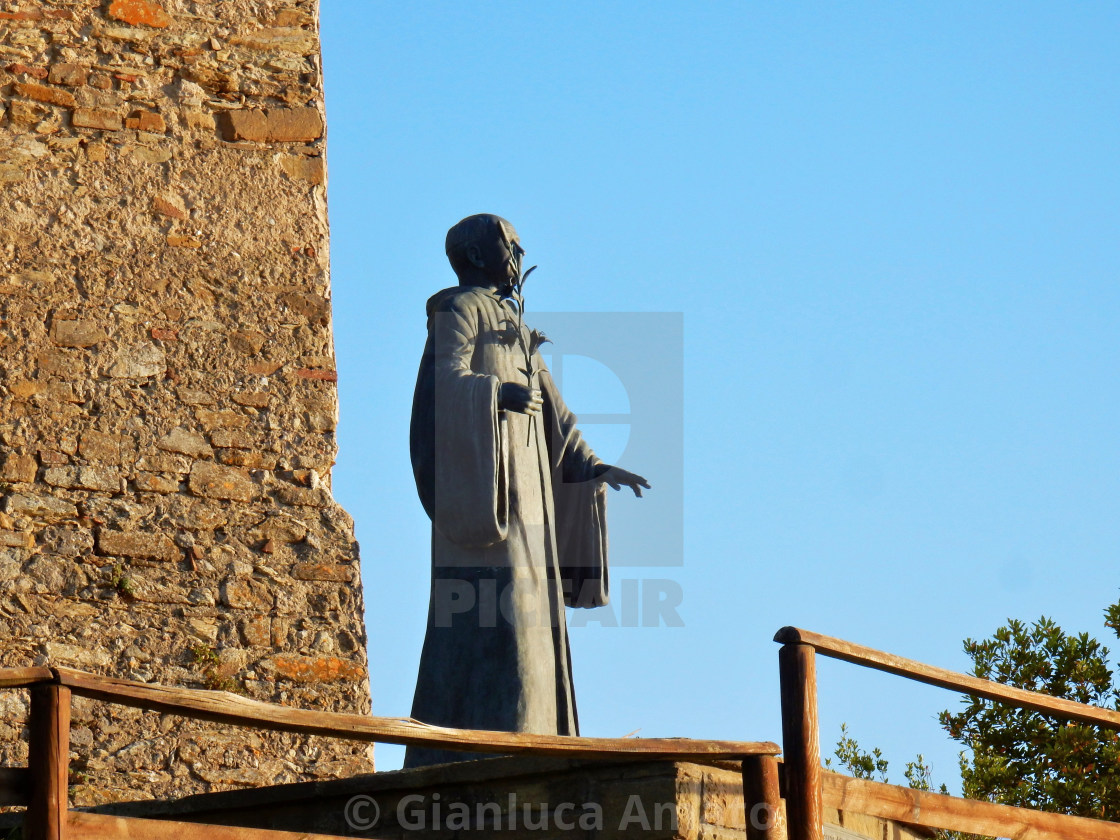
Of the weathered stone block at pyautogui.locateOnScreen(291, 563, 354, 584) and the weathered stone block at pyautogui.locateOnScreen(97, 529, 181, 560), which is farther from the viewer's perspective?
the weathered stone block at pyautogui.locateOnScreen(291, 563, 354, 584)

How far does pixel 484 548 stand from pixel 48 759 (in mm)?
1958

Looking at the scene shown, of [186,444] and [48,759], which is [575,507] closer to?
[186,444]

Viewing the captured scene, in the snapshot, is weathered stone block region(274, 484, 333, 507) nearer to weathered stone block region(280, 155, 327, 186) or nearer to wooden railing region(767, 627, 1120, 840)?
weathered stone block region(280, 155, 327, 186)

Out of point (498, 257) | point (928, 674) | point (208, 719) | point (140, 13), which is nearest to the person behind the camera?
point (208, 719)

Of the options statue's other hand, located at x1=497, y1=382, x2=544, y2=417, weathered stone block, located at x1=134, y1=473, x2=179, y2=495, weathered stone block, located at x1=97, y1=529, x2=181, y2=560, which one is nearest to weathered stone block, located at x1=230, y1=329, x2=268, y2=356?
weathered stone block, located at x1=134, y1=473, x2=179, y2=495

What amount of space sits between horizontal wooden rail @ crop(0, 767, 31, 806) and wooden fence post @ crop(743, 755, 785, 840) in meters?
1.66

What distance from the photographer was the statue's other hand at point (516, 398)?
503 centimetres

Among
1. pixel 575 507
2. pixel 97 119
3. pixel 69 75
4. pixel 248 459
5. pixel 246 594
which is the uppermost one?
pixel 69 75

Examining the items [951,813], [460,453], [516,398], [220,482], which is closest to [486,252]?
[516,398]

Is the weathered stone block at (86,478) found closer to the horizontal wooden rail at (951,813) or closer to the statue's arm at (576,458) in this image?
the statue's arm at (576,458)

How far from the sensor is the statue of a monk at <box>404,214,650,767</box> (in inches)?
191

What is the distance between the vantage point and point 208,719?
343 cm

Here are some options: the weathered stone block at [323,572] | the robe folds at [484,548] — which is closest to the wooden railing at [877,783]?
the robe folds at [484,548]

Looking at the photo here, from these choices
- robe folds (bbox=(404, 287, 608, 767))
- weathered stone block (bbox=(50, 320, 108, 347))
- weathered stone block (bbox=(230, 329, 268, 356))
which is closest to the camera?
robe folds (bbox=(404, 287, 608, 767))
